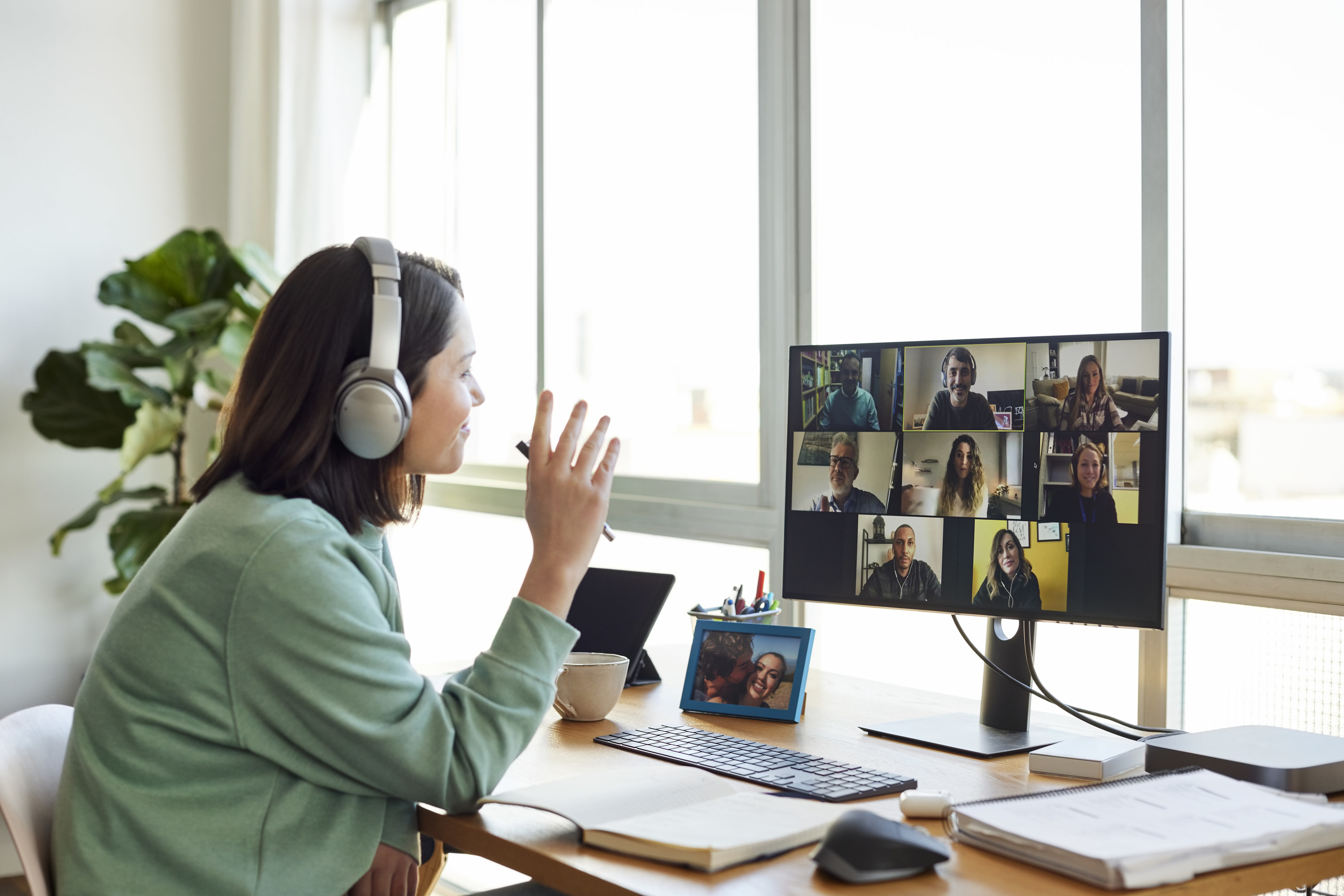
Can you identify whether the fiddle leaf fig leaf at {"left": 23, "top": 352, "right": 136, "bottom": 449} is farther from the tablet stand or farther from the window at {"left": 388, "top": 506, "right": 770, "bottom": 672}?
the tablet stand

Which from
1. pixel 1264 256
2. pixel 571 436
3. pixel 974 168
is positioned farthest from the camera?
pixel 974 168

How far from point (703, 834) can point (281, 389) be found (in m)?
0.57

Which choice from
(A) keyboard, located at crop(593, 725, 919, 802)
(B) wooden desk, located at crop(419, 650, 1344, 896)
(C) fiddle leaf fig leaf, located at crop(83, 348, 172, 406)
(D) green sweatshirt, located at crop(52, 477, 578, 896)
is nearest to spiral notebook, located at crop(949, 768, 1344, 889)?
(B) wooden desk, located at crop(419, 650, 1344, 896)

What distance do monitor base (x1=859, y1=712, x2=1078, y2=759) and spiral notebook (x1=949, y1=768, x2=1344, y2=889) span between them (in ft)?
0.74

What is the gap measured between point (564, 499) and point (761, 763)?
1.12 ft

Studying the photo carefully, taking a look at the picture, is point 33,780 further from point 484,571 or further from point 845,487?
point 484,571

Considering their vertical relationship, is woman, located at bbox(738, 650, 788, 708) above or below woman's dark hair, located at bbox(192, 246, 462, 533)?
below

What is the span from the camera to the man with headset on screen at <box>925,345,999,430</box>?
1342 millimetres

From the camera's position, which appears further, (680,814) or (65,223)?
(65,223)

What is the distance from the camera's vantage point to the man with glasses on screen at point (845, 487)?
55.9 inches

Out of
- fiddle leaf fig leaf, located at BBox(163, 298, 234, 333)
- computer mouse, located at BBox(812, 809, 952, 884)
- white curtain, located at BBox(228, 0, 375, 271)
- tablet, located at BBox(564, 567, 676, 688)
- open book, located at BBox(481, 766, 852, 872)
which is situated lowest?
open book, located at BBox(481, 766, 852, 872)

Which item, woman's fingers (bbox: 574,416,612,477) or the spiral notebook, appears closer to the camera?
the spiral notebook

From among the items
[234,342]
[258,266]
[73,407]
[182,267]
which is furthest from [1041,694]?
[73,407]

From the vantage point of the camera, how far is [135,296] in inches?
115
